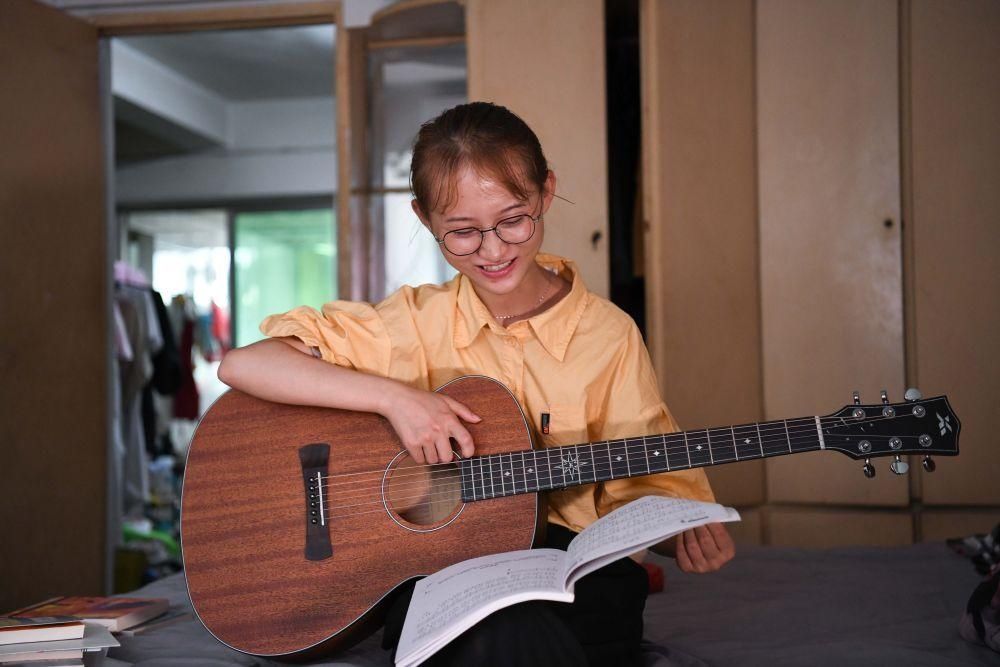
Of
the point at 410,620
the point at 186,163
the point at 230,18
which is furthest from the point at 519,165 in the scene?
the point at 186,163

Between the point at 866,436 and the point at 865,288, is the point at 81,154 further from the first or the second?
the point at 866,436

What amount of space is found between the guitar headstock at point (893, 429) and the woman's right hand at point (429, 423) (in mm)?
515

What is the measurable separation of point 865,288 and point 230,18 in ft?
8.13

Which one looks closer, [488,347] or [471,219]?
[471,219]

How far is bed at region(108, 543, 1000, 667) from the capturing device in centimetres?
129

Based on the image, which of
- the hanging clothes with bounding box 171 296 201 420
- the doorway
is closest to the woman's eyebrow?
the doorway

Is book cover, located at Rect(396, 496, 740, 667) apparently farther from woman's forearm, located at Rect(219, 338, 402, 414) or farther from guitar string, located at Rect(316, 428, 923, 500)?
woman's forearm, located at Rect(219, 338, 402, 414)

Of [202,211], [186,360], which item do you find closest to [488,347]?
[186,360]

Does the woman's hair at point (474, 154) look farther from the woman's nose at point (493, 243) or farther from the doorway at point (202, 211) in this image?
the doorway at point (202, 211)

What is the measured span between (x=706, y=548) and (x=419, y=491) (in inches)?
17.3

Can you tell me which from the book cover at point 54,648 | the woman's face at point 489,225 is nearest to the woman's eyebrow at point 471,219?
the woman's face at point 489,225

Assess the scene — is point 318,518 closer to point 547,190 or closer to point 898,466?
point 547,190

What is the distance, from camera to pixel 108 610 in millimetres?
1455

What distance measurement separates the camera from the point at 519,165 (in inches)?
55.3
